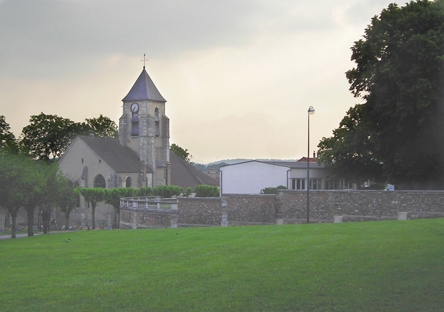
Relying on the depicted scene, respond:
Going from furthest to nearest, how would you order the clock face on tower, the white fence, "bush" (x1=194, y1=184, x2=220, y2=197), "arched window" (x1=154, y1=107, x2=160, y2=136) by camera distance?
"arched window" (x1=154, y1=107, x2=160, y2=136) < the clock face on tower < "bush" (x1=194, y1=184, x2=220, y2=197) < the white fence

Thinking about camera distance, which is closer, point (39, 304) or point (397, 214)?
point (39, 304)

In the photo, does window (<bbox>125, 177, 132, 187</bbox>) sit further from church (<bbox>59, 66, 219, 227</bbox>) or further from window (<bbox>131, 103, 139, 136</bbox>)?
window (<bbox>131, 103, 139, 136</bbox>)

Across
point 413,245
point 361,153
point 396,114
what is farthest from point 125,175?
point 413,245

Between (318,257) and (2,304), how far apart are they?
307 inches

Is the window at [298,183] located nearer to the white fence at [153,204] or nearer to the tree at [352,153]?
the tree at [352,153]

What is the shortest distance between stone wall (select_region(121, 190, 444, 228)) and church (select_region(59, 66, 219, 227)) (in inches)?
1695

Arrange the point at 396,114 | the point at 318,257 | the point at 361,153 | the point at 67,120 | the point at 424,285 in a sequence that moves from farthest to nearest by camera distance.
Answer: the point at 67,120 → the point at 361,153 → the point at 396,114 → the point at 318,257 → the point at 424,285

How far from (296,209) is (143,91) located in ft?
202

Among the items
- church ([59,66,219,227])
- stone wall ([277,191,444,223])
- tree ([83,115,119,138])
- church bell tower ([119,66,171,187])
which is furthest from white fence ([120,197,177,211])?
tree ([83,115,119,138])

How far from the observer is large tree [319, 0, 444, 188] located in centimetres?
4238

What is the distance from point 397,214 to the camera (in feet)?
131

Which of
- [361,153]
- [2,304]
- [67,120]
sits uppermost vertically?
[67,120]

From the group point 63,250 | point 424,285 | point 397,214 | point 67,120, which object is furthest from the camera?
point 67,120

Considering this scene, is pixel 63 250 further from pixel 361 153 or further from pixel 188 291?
pixel 361 153
